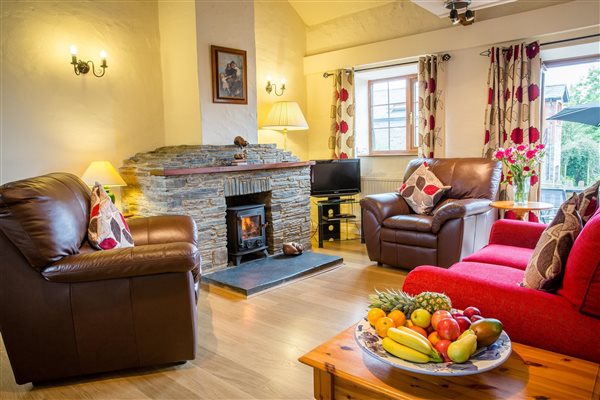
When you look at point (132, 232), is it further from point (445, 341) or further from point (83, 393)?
point (445, 341)

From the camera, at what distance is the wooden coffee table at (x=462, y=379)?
4.06 feet

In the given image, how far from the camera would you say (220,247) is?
13.4 ft

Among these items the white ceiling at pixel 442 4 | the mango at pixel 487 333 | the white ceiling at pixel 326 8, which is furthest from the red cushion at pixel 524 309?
the white ceiling at pixel 326 8

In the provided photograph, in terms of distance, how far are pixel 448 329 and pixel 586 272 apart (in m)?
0.54

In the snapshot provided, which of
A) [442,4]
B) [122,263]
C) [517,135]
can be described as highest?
[442,4]

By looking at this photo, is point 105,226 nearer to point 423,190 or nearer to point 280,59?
point 423,190

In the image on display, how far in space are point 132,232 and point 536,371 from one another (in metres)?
2.44

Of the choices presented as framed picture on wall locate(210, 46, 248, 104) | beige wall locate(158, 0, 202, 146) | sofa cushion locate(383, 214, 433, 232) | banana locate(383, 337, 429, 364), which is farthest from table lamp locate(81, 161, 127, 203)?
banana locate(383, 337, 429, 364)

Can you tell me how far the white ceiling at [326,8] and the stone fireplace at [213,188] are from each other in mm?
2074

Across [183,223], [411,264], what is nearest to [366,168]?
[411,264]

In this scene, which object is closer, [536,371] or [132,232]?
[536,371]

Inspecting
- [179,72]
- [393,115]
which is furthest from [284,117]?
[393,115]

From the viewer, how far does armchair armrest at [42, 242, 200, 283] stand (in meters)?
2.03

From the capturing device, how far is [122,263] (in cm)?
207
